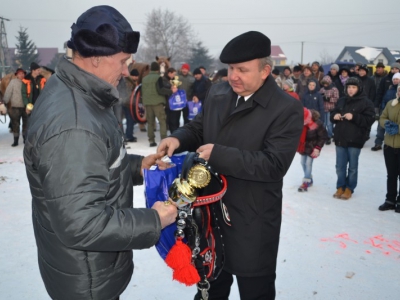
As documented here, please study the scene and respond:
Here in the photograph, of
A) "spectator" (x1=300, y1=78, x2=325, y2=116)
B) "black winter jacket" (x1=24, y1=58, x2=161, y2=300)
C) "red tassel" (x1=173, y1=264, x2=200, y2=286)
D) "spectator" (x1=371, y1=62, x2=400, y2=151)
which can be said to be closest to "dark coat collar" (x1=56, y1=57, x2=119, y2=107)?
"black winter jacket" (x1=24, y1=58, x2=161, y2=300)

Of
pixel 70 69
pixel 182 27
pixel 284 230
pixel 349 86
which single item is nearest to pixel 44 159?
pixel 70 69

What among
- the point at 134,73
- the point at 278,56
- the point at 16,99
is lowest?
the point at 16,99

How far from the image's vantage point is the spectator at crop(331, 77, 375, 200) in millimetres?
5785

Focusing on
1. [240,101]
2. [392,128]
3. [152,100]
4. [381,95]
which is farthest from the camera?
[381,95]

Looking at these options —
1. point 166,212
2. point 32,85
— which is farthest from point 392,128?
point 32,85

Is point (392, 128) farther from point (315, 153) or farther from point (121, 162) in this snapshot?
point (121, 162)

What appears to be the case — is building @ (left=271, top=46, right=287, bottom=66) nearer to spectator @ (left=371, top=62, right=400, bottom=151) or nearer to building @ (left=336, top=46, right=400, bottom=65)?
building @ (left=336, top=46, right=400, bottom=65)

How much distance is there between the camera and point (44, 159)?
1418 mm

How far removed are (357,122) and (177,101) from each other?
17.5 feet

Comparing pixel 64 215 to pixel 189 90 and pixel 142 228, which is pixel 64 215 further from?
pixel 189 90

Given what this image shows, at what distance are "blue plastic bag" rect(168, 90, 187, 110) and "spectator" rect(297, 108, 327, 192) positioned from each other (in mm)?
4459

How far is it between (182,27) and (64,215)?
59.4 meters

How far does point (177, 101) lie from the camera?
9.99 meters

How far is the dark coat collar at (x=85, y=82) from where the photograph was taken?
160cm
